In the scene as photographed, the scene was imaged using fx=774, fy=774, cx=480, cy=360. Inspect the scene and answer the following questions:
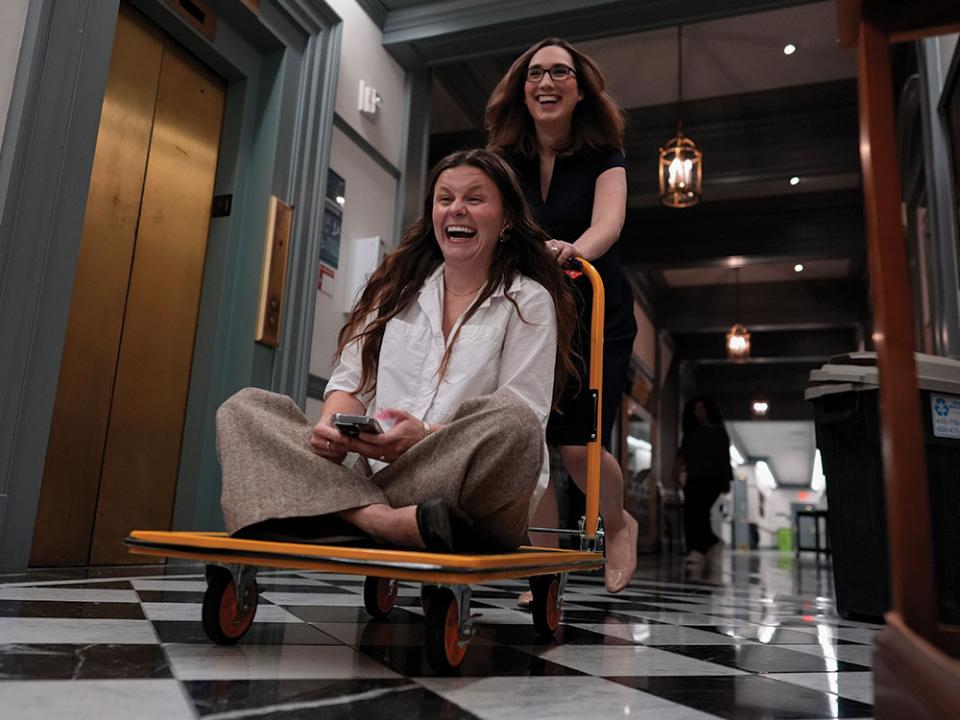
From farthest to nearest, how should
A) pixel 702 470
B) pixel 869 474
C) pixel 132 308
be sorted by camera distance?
pixel 702 470, pixel 132 308, pixel 869 474

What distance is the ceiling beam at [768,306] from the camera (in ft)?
32.7

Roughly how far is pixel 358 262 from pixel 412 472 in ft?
9.20

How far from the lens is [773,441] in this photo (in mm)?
21000

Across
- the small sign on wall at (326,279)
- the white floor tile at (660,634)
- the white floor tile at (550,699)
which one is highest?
the small sign on wall at (326,279)

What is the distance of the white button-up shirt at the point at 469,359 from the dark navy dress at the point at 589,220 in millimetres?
607

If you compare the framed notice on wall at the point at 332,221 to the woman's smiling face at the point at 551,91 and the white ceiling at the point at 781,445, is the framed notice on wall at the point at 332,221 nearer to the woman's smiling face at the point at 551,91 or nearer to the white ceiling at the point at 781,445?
the woman's smiling face at the point at 551,91

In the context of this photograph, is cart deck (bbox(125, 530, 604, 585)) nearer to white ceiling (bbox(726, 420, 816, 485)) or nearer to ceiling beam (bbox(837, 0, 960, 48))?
ceiling beam (bbox(837, 0, 960, 48))

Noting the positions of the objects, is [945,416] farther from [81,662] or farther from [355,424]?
[81,662]

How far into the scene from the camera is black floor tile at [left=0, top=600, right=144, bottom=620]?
1.38m

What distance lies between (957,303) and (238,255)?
3.07 m

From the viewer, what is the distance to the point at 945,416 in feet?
7.69

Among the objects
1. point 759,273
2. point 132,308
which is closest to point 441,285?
point 132,308

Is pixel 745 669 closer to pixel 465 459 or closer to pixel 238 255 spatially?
pixel 465 459

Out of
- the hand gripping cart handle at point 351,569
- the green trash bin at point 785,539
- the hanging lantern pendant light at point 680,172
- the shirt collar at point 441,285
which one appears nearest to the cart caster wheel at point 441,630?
the hand gripping cart handle at point 351,569
